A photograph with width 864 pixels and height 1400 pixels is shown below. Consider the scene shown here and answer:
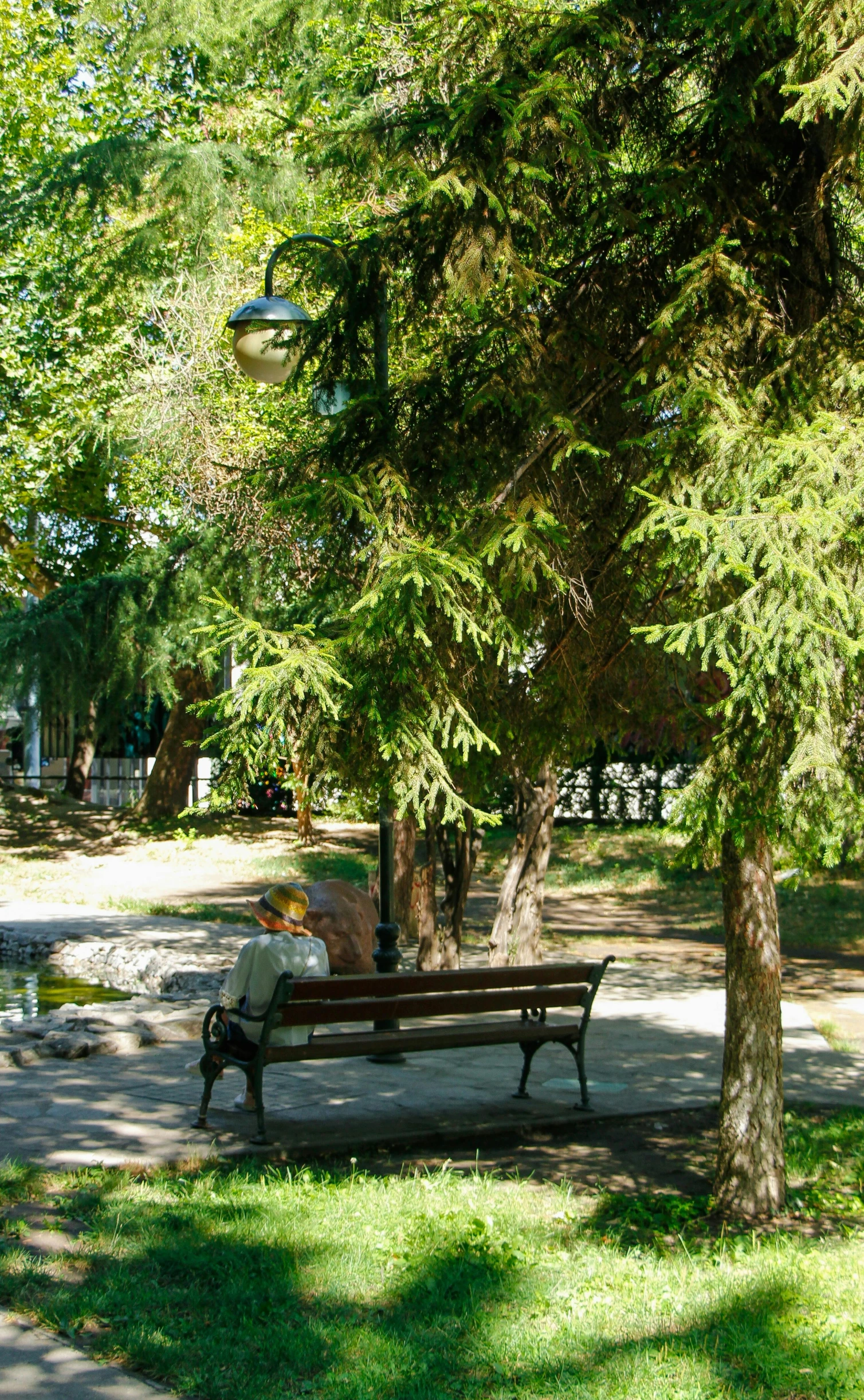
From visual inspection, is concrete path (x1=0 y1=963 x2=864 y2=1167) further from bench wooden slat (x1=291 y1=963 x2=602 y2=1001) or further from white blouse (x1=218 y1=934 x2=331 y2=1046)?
bench wooden slat (x1=291 y1=963 x2=602 y2=1001)

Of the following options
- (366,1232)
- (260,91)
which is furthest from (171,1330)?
(260,91)

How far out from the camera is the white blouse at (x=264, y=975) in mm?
6871

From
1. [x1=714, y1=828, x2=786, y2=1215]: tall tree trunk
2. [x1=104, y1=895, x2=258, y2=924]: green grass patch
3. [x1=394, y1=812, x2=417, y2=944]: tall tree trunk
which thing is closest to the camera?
[x1=714, y1=828, x2=786, y2=1215]: tall tree trunk

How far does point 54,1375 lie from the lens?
400cm

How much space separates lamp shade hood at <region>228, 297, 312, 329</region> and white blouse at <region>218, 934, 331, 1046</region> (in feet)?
11.5

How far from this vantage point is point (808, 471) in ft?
16.1

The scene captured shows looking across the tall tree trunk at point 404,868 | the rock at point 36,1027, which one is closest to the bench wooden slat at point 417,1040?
the rock at point 36,1027

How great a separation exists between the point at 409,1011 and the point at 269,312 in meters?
4.01

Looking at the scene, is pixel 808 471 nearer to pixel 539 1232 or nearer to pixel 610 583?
pixel 610 583

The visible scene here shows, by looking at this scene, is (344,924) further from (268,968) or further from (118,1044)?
(268,968)

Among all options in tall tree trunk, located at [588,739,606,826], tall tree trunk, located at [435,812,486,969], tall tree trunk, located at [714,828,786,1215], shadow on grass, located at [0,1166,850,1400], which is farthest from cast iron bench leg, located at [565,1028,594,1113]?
tall tree trunk, located at [588,739,606,826]

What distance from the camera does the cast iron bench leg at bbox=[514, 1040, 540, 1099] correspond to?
7902mm

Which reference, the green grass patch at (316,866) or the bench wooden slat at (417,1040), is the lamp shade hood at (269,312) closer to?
the bench wooden slat at (417,1040)

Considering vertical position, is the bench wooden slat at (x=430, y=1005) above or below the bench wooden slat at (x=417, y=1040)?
above
